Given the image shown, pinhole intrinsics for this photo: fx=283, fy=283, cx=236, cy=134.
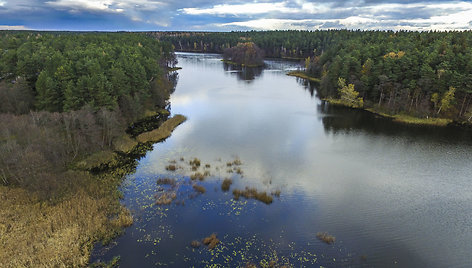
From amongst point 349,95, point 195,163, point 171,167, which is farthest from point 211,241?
point 349,95

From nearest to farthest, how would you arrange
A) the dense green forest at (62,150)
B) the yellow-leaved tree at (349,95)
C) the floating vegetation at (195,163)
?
1. the dense green forest at (62,150)
2. the floating vegetation at (195,163)
3. the yellow-leaved tree at (349,95)

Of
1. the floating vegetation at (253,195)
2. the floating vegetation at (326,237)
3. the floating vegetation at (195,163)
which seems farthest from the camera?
the floating vegetation at (195,163)

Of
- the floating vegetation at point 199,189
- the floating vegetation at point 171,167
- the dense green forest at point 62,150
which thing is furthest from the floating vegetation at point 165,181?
the dense green forest at point 62,150

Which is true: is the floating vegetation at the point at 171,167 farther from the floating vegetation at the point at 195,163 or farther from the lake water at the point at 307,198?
the floating vegetation at the point at 195,163

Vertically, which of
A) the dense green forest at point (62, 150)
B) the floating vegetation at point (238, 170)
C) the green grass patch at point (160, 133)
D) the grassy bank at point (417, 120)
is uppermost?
the dense green forest at point (62, 150)

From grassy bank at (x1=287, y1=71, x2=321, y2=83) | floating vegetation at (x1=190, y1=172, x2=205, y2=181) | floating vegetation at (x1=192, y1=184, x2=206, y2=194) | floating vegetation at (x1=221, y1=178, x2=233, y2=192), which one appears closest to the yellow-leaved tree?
grassy bank at (x1=287, y1=71, x2=321, y2=83)

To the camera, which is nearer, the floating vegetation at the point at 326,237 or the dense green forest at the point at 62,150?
the dense green forest at the point at 62,150
